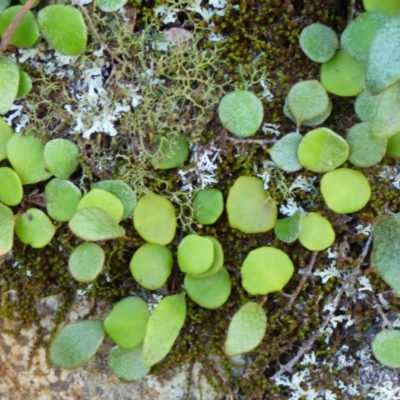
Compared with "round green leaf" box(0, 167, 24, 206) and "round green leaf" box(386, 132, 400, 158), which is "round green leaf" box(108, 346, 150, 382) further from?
"round green leaf" box(386, 132, 400, 158)

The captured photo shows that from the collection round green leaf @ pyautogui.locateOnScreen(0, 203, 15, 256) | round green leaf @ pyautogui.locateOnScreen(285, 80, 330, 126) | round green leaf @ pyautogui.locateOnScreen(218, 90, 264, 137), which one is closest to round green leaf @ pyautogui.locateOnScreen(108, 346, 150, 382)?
round green leaf @ pyautogui.locateOnScreen(0, 203, 15, 256)

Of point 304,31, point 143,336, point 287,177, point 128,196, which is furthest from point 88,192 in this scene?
point 304,31

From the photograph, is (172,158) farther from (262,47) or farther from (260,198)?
(262,47)

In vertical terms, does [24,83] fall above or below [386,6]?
below

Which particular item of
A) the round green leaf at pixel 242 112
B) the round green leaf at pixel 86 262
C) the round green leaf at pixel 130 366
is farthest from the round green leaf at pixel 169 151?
the round green leaf at pixel 130 366

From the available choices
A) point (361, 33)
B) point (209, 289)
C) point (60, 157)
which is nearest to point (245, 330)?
point (209, 289)

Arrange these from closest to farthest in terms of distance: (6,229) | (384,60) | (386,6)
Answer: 1. (384,60)
2. (386,6)
3. (6,229)

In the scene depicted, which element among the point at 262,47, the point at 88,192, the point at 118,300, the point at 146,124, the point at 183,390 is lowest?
the point at 183,390

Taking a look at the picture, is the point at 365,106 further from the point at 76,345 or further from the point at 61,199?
the point at 76,345
